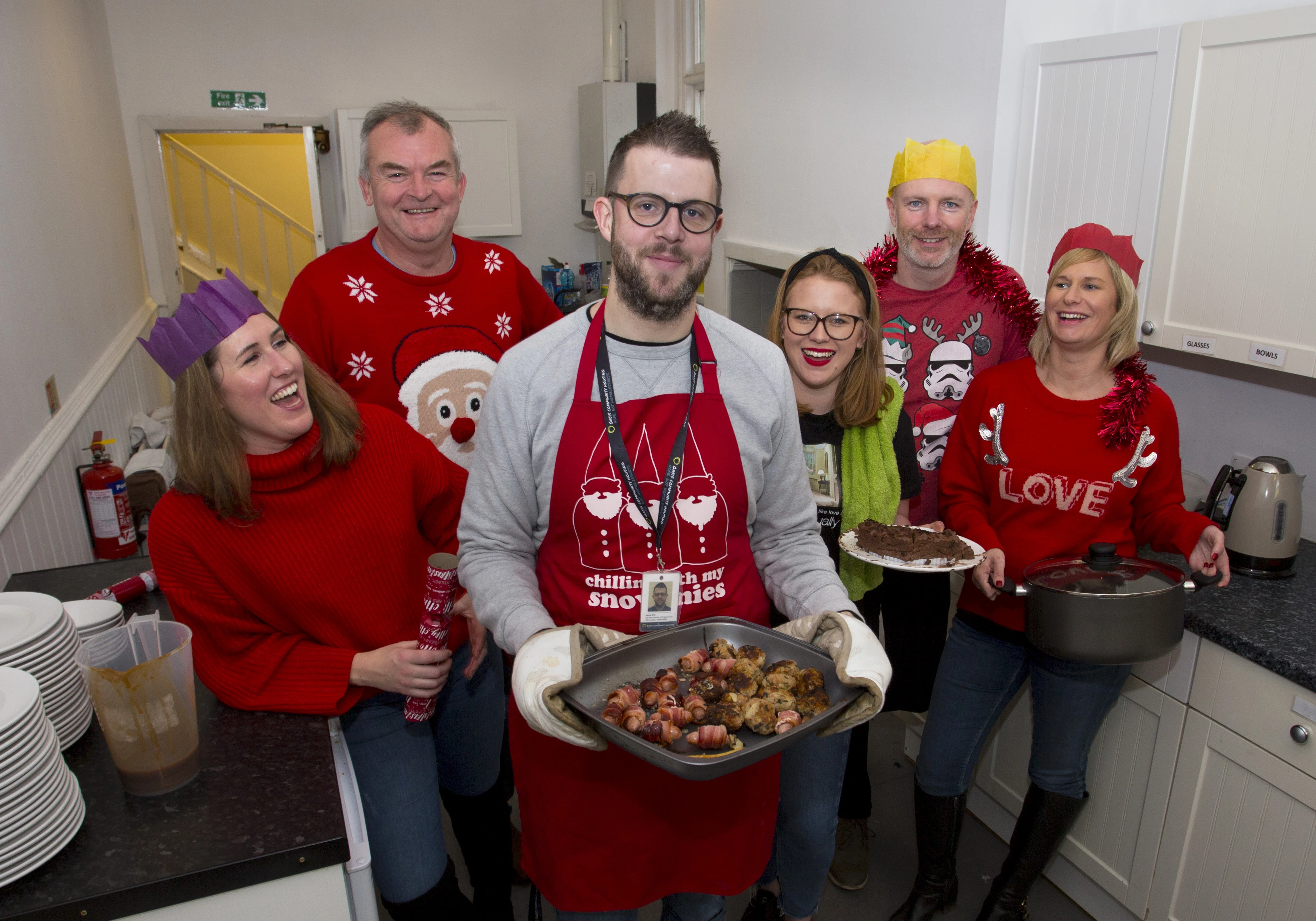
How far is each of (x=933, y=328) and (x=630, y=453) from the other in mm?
1083

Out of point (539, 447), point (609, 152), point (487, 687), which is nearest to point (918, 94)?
point (539, 447)

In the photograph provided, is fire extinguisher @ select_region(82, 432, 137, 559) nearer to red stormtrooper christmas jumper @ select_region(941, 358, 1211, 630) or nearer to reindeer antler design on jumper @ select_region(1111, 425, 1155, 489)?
red stormtrooper christmas jumper @ select_region(941, 358, 1211, 630)

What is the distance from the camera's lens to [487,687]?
187 centimetres

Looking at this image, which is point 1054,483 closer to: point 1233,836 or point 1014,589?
point 1014,589

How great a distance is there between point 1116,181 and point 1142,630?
121cm

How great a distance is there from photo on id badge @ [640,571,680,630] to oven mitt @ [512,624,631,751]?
0.72 ft

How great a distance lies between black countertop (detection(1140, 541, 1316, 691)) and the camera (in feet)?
5.72

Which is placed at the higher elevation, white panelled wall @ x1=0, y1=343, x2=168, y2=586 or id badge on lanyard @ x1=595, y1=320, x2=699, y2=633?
id badge on lanyard @ x1=595, y1=320, x2=699, y2=633

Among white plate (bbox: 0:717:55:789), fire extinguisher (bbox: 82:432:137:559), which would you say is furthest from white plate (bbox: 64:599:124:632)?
fire extinguisher (bbox: 82:432:137:559)

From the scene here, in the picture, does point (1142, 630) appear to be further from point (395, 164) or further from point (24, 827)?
point (395, 164)

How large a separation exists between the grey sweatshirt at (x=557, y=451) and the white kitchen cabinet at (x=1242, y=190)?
121 cm

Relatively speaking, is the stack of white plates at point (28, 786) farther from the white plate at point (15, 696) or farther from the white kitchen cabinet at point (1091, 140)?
the white kitchen cabinet at point (1091, 140)

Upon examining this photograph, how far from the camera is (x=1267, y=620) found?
1.88 metres

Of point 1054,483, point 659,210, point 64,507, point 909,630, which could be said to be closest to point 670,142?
point 659,210
